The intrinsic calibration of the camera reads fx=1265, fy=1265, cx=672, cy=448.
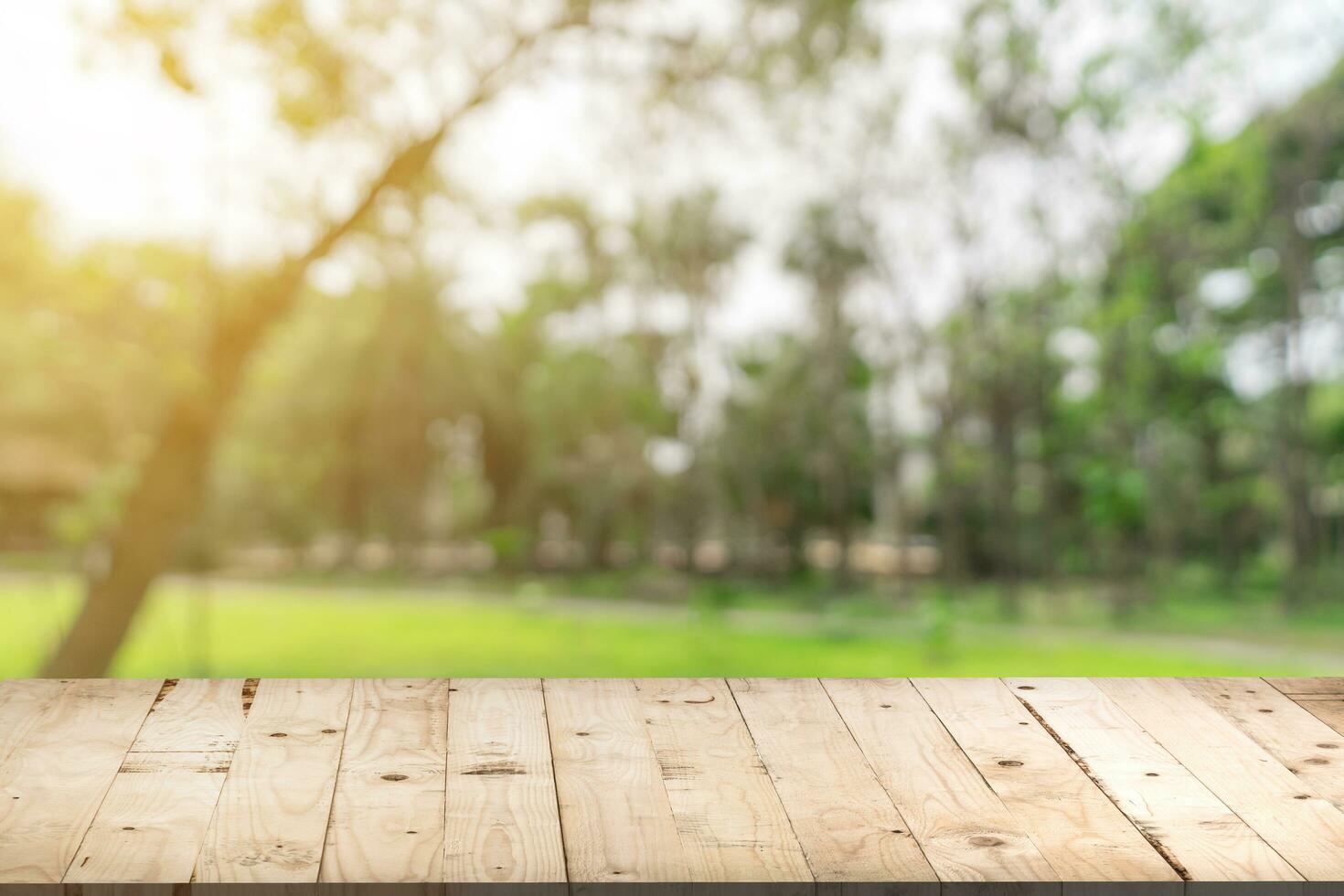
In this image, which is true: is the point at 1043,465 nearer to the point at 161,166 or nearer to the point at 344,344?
the point at 344,344

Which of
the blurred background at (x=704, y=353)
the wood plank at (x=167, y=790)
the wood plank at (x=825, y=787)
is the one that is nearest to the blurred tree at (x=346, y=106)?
the blurred background at (x=704, y=353)

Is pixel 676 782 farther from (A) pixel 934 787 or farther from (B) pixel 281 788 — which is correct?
(B) pixel 281 788

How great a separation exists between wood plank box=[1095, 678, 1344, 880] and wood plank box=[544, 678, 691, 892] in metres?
0.58

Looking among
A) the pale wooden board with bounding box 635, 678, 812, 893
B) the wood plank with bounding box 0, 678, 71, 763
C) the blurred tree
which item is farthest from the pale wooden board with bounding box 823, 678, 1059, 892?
the blurred tree

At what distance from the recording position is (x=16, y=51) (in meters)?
3.58

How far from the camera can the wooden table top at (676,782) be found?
1.12 m

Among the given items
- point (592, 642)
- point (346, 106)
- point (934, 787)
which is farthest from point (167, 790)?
point (592, 642)

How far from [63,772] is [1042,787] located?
105 cm

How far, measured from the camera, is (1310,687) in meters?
1.78

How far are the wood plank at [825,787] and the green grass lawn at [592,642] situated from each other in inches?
109

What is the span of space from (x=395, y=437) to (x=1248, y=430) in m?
3.23

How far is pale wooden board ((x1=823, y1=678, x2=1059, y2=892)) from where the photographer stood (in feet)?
3.72

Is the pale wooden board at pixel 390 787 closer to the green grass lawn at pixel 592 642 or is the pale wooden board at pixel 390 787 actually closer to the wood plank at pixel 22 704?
the wood plank at pixel 22 704

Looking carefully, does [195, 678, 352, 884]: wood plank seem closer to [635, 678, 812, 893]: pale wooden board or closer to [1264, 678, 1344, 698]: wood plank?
[635, 678, 812, 893]: pale wooden board
